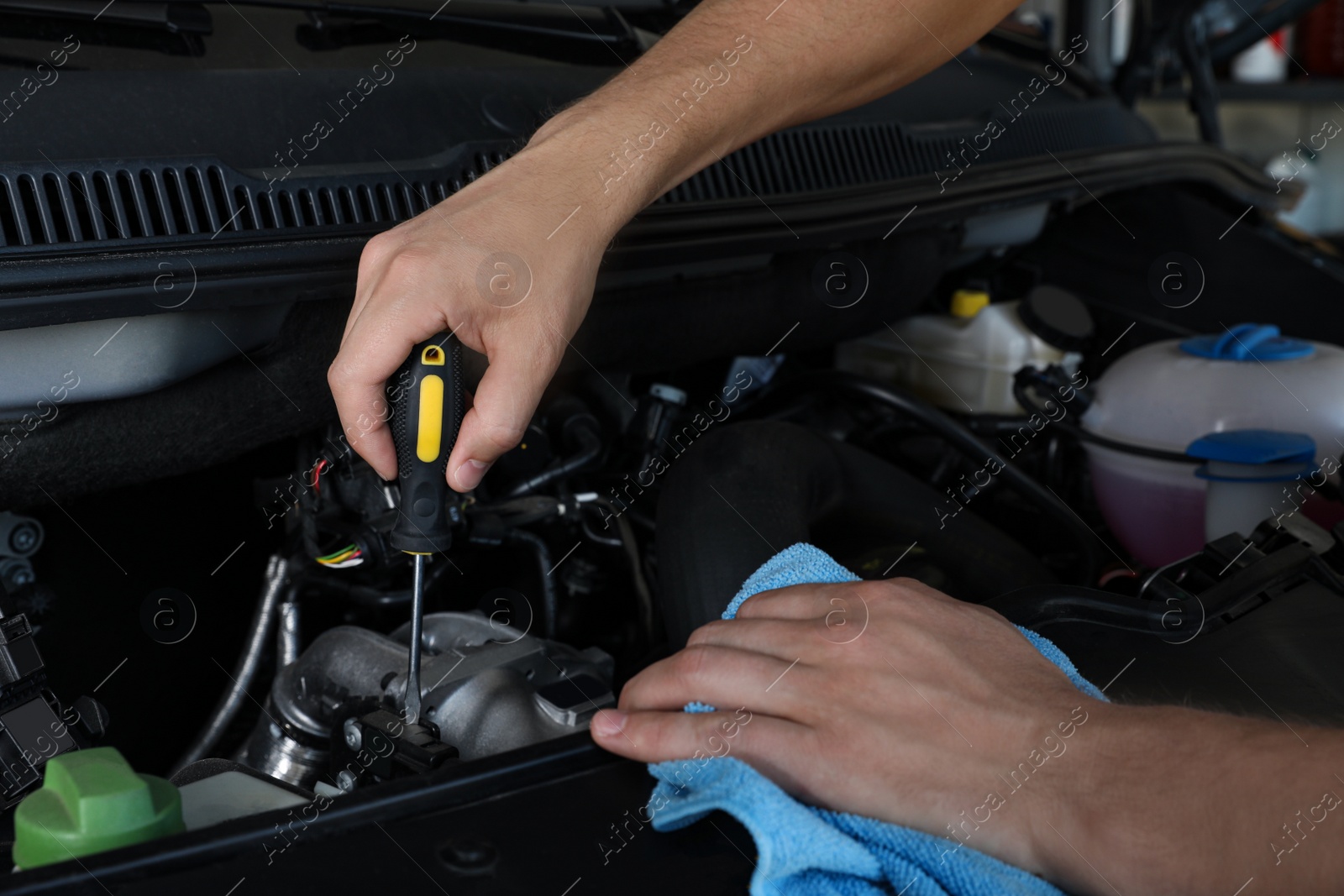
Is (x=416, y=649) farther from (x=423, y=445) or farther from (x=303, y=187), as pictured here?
(x=303, y=187)

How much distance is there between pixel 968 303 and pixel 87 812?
3.74 feet

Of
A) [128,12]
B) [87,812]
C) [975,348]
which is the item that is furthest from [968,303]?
[87,812]

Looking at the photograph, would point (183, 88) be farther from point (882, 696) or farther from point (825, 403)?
point (825, 403)

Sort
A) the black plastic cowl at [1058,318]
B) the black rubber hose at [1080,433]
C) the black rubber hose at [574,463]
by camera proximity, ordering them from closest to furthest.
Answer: the black rubber hose at [574,463] < the black rubber hose at [1080,433] < the black plastic cowl at [1058,318]

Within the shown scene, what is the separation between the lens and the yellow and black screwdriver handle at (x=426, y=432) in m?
0.59

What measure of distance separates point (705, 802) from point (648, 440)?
0.55 m

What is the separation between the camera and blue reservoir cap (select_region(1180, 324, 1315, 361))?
3.62 feet

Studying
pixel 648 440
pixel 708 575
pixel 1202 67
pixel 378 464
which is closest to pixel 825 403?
pixel 648 440

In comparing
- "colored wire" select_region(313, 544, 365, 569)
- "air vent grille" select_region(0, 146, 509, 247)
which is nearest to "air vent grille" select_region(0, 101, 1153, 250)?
"air vent grille" select_region(0, 146, 509, 247)

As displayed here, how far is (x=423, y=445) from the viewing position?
0.62m

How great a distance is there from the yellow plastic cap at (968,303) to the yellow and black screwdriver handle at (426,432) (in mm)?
886

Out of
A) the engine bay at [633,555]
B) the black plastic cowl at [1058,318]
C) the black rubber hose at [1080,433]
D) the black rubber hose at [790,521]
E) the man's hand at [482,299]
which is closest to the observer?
the man's hand at [482,299]

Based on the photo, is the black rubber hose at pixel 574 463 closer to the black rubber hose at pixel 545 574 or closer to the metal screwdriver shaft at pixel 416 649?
the black rubber hose at pixel 545 574

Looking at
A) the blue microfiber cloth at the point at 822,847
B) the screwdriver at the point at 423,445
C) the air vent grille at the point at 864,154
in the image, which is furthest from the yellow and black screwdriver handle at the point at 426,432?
the air vent grille at the point at 864,154
